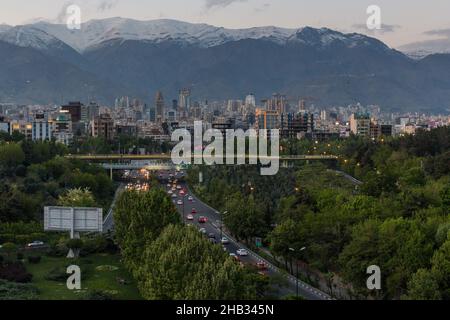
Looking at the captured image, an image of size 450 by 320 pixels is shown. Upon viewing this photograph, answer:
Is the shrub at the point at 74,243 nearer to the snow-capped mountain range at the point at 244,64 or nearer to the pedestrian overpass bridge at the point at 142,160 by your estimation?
the pedestrian overpass bridge at the point at 142,160

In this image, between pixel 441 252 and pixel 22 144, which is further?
pixel 22 144

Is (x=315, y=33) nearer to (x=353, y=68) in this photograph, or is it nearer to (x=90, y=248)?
(x=353, y=68)

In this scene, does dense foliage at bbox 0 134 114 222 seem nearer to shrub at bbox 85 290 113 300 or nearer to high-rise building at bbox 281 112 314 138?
shrub at bbox 85 290 113 300

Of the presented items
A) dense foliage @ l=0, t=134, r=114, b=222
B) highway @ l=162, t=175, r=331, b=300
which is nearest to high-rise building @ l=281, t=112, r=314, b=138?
highway @ l=162, t=175, r=331, b=300

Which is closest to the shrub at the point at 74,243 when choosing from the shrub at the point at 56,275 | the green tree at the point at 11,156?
the shrub at the point at 56,275

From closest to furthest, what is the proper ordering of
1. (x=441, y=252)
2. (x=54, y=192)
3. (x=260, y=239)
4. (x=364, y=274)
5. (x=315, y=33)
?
(x=441, y=252)
(x=364, y=274)
(x=260, y=239)
(x=54, y=192)
(x=315, y=33)

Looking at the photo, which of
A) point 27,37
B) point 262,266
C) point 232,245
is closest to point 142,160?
point 232,245

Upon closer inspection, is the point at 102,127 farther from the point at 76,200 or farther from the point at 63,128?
the point at 76,200
